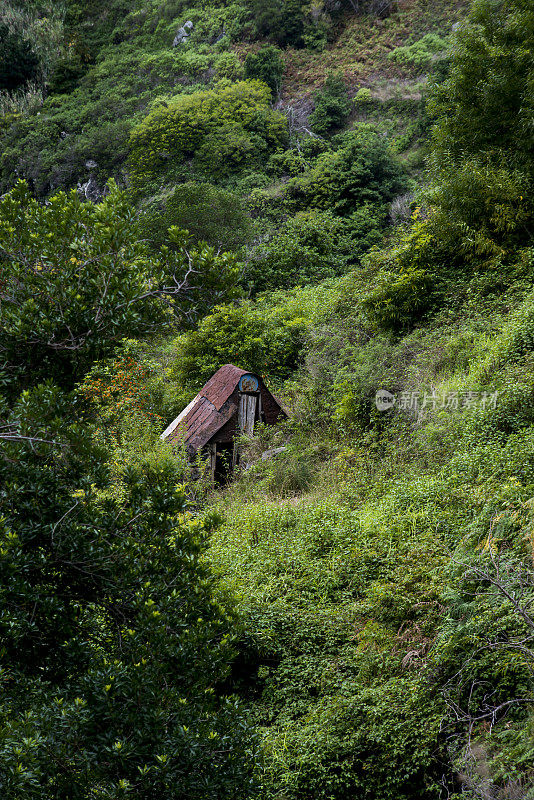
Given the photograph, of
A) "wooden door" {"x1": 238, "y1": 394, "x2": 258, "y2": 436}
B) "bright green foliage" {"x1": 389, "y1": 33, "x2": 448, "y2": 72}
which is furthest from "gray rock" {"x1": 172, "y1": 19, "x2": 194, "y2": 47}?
"wooden door" {"x1": 238, "y1": 394, "x2": 258, "y2": 436}

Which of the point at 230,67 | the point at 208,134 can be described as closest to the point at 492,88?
the point at 208,134

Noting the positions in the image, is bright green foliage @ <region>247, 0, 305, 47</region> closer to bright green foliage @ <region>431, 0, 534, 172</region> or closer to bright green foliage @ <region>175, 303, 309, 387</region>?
bright green foliage @ <region>431, 0, 534, 172</region>

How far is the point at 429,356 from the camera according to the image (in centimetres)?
1071

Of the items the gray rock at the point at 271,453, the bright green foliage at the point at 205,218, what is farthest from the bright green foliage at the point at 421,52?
the gray rock at the point at 271,453

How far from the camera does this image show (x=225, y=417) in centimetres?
1212

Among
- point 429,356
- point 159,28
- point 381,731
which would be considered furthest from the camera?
point 159,28

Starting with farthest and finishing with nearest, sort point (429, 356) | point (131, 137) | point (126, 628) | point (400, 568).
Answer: point (131, 137) → point (429, 356) → point (400, 568) → point (126, 628)

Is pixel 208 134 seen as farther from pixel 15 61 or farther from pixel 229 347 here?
pixel 15 61

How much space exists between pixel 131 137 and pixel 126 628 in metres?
30.5

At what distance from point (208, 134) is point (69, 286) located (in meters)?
28.2

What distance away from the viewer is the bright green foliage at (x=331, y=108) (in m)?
30.0

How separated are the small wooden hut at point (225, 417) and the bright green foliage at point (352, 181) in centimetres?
1507

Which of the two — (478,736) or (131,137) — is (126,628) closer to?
(478,736)


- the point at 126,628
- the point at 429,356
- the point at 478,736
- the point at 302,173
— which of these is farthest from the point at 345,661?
the point at 302,173
